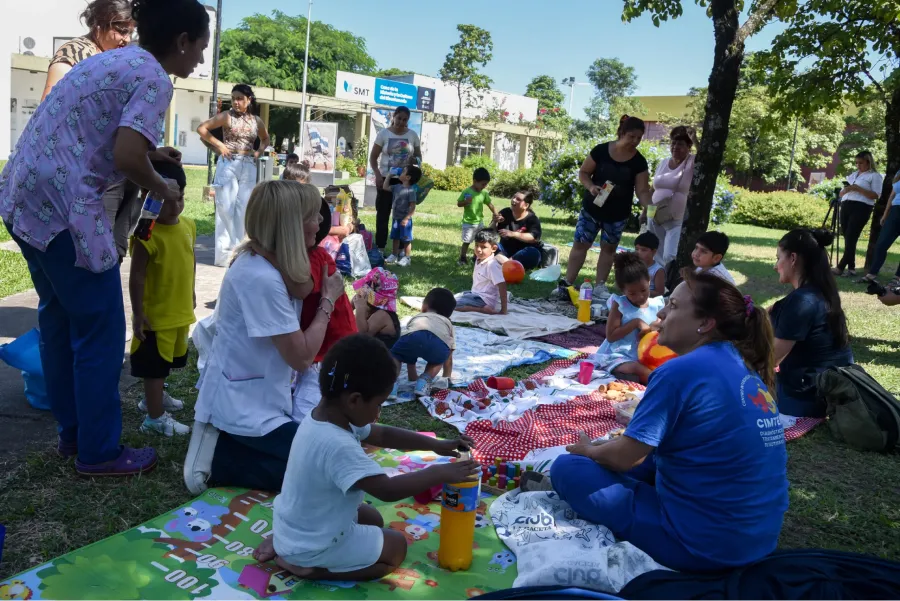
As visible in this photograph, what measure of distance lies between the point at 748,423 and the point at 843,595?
639mm

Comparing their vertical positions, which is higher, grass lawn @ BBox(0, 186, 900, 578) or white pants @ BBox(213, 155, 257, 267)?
white pants @ BBox(213, 155, 257, 267)

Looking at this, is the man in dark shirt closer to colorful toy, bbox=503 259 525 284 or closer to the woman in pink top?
colorful toy, bbox=503 259 525 284

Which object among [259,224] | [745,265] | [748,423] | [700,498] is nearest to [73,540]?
[259,224]

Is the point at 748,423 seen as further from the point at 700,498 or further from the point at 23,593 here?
the point at 23,593

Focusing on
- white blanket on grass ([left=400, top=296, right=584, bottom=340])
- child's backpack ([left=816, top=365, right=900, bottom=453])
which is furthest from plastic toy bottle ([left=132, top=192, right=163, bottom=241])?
child's backpack ([left=816, top=365, right=900, bottom=453])

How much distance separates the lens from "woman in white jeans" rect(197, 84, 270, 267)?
26.6 ft

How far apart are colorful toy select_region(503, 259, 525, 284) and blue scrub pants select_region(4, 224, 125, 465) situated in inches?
247

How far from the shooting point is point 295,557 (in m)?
2.59

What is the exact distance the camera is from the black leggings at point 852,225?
11.9 m

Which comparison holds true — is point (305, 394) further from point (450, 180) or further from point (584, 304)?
point (450, 180)

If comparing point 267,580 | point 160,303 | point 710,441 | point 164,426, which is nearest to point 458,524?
point 267,580

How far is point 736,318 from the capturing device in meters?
2.75

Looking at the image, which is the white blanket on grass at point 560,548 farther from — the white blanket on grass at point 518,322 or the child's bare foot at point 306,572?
the white blanket on grass at point 518,322

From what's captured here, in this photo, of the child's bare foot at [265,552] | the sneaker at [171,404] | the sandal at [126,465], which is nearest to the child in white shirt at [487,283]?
the sneaker at [171,404]
